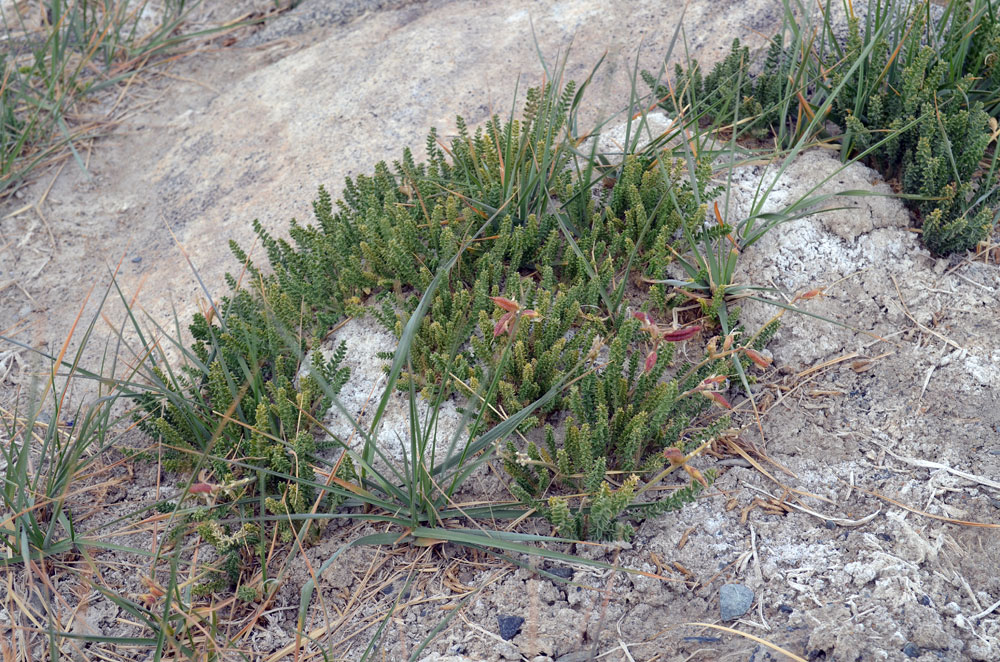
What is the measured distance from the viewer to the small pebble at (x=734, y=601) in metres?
2.00

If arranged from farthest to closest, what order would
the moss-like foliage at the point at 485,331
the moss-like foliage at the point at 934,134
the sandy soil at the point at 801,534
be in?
the moss-like foliage at the point at 934,134 < the moss-like foliage at the point at 485,331 < the sandy soil at the point at 801,534

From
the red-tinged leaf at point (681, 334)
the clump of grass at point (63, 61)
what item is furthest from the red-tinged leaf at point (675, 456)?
the clump of grass at point (63, 61)

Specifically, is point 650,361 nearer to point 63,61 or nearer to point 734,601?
point 734,601

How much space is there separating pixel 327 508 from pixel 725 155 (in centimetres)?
215

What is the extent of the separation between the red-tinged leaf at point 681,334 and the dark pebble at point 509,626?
0.92 meters

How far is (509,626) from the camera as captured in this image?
81.4 inches

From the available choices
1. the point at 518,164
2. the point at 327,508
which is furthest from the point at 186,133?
the point at 327,508

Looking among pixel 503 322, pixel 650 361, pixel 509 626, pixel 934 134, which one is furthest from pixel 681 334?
pixel 934 134

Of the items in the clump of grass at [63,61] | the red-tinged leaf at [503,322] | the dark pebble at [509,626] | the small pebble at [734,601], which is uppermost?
the clump of grass at [63,61]

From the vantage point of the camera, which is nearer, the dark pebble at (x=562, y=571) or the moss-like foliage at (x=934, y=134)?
the dark pebble at (x=562, y=571)

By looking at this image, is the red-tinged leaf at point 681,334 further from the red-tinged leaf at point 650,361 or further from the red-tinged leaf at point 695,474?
the red-tinged leaf at point 695,474

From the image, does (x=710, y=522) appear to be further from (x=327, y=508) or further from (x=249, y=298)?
(x=249, y=298)

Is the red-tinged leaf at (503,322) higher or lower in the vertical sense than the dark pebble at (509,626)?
higher

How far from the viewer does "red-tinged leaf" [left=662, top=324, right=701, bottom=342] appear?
225 centimetres
